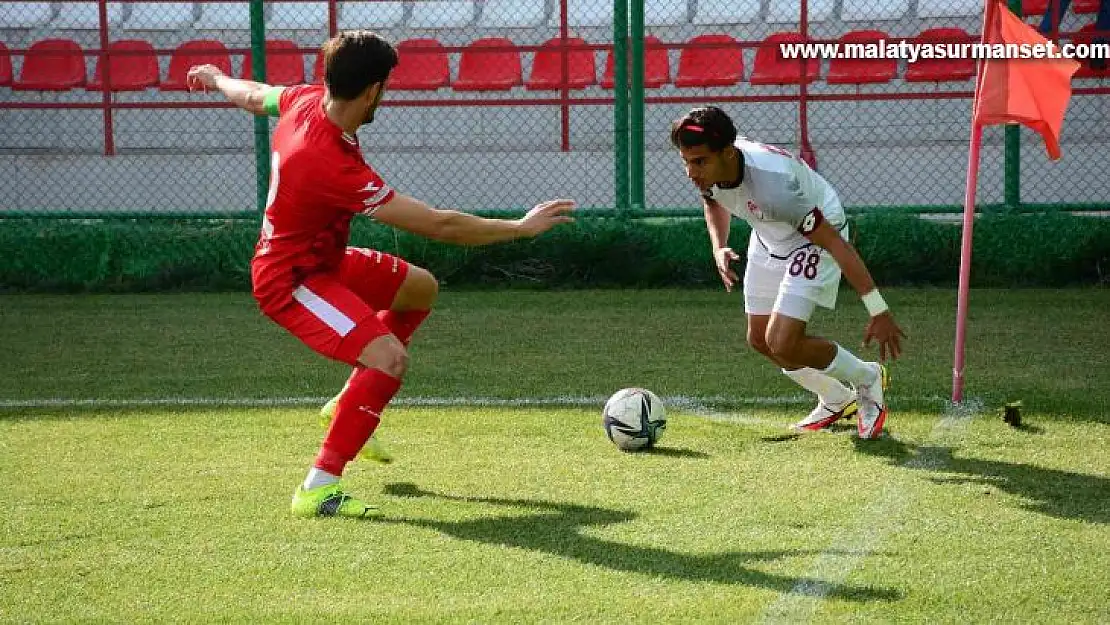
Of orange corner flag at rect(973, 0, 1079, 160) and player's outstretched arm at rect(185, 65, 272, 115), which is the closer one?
player's outstretched arm at rect(185, 65, 272, 115)

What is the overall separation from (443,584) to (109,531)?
4.22ft

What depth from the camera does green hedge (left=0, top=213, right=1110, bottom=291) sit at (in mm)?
10195

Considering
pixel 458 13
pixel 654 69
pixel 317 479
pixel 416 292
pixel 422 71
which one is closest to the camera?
pixel 317 479

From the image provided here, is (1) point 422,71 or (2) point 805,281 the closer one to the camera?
(2) point 805,281

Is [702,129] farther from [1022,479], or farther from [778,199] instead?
[1022,479]

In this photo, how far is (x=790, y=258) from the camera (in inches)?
232

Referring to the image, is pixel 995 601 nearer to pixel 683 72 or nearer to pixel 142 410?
pixel 142 410

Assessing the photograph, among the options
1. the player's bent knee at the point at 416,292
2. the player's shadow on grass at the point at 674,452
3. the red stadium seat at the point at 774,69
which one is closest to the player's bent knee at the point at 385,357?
the player's bent knee at the point at 416,292

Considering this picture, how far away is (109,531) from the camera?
4.54 metres

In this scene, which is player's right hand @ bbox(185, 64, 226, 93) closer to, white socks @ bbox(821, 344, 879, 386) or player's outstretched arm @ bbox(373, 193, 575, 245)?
player's outstretched arm @ bbox(373, 193, 575, 245)

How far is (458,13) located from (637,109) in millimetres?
7187

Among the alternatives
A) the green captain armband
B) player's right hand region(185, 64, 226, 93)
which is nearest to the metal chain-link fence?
player's right hand region(185, 64, 226, 93)

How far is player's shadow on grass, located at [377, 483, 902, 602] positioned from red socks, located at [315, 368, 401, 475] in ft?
0.99

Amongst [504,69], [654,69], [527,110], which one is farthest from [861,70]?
[504,69]
